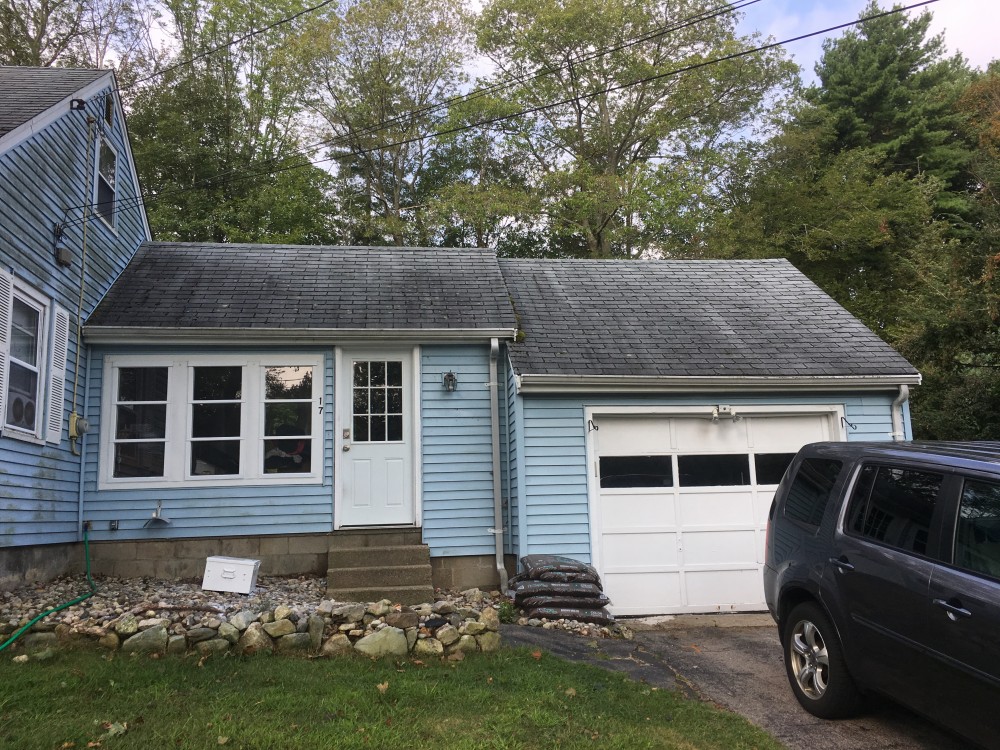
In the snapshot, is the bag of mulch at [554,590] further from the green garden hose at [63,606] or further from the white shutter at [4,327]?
the white shutter at [4,327]

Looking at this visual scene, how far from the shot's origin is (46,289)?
726 centimetres

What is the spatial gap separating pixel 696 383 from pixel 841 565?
170 inches

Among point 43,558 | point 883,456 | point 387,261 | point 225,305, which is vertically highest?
point 387,261

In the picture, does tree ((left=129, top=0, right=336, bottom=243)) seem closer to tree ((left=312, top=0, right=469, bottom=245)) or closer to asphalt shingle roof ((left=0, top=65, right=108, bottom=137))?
tree ((left=312, top=0, right=469, bottom=245))

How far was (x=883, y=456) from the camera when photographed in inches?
166

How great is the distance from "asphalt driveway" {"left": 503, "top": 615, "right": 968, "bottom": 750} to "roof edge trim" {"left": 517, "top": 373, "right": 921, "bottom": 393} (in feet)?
8.03

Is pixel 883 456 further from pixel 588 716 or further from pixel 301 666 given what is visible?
pixel 301 666

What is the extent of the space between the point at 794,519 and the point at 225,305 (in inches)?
260

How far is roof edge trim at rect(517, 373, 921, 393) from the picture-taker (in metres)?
8.09

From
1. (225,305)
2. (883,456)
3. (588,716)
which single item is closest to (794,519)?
(883,456)

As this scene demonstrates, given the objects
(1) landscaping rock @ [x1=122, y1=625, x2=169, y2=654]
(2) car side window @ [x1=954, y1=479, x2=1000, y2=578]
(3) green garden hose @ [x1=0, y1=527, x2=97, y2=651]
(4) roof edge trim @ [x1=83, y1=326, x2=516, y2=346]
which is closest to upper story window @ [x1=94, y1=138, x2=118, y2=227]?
(4) roof edge trim @ [x1=83, y1=326, x2=516, y2=346]

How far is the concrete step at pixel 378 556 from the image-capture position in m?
7.70

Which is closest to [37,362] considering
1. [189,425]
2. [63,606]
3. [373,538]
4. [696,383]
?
[189,425]

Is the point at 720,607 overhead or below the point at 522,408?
below
